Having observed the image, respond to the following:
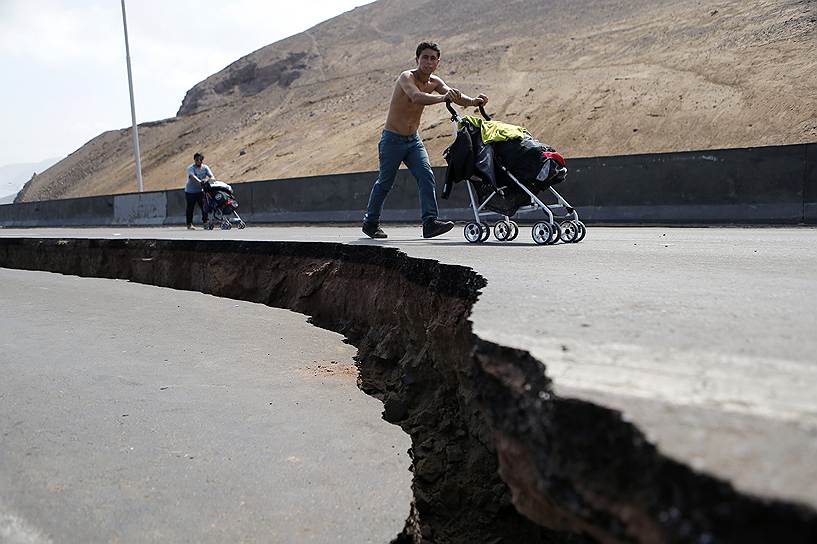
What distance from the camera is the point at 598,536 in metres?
1.37

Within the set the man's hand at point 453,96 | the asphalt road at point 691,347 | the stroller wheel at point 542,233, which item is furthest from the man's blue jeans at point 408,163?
the asphalt road at point 691,347

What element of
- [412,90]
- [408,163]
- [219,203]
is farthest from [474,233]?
[219,203]

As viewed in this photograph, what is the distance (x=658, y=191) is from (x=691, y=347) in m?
10.6

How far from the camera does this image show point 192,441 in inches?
123

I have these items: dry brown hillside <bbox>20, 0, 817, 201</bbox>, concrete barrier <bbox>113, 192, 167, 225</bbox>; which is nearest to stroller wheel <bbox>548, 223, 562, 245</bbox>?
concrete barrier <bbox>113, 192, 167, 225</bbox>

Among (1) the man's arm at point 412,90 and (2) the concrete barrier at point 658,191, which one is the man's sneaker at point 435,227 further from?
(2) the concrete barrier at point 658,191

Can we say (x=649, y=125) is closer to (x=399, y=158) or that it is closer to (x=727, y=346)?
(x=399, y=158)

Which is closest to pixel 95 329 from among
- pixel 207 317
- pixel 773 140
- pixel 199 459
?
pixel 207 317

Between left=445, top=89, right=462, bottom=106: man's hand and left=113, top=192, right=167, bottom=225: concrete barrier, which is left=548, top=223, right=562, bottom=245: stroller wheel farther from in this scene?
left=113, top=192, right=167, bottom=225: concrete barrier

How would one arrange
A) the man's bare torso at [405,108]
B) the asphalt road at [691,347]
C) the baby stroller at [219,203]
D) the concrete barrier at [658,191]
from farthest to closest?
1. the baby stroller at [219,203]
2. the concrete barrier at [658,191]
3. the man's bare torso at [405,108]
4. the asphalt road at [691,347]

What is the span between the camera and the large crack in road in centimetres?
118

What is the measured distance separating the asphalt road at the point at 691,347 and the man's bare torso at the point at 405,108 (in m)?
3.06

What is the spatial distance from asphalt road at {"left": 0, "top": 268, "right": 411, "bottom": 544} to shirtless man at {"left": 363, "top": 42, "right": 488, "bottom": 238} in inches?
103

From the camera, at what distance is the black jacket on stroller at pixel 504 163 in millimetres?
6945
